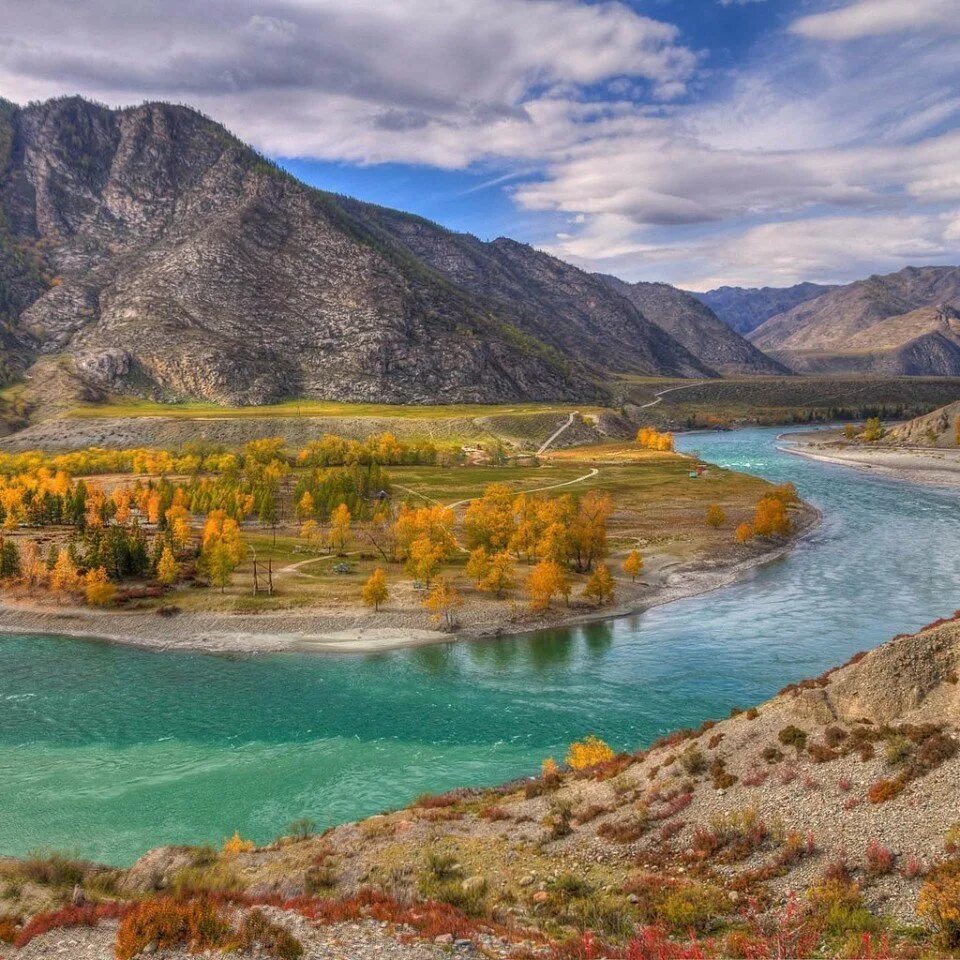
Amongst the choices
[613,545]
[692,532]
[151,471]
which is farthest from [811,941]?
[151,471]

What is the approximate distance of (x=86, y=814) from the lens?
42.5m

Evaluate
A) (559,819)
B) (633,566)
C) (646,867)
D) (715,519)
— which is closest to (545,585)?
(633,566)

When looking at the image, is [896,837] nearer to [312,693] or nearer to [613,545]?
[312,693]

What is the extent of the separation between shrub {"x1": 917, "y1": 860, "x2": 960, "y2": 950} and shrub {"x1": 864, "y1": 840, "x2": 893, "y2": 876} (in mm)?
1162

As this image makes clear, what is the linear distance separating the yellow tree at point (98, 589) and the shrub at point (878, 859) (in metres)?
80.4

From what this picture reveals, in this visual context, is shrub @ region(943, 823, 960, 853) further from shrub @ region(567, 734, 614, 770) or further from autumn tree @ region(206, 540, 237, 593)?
autumn tree @ region(206, 540, 237, 593)

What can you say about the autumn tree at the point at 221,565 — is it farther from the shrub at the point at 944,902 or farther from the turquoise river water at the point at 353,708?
the shrub at the point at 944,902

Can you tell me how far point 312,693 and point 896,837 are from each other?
4726 centimetres

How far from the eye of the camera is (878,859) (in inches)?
811

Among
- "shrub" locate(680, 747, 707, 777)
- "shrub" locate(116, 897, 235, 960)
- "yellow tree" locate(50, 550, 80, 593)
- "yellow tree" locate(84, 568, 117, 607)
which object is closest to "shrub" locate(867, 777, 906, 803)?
"shrub" locate(680, 747, 707, 777)

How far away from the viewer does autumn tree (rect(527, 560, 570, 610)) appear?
77.8 metres

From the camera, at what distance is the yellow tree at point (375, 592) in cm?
7838

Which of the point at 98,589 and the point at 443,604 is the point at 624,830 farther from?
the point at 98,589

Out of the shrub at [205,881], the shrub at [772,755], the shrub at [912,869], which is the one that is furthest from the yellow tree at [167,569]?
the shrub at [912,869]
